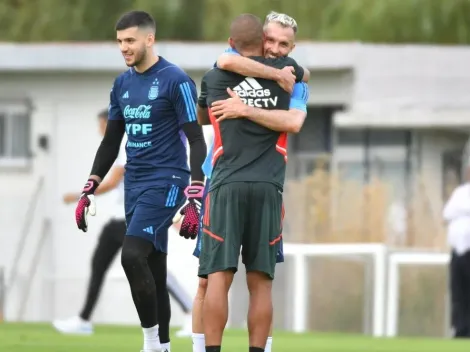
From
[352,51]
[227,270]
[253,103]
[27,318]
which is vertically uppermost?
[352,51]

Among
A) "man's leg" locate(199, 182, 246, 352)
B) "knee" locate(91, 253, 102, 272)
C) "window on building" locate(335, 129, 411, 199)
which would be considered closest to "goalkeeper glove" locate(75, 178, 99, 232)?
"man's leg" locate(199, 182, 246, 352)

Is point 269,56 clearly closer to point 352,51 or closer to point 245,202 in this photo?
point 245,202

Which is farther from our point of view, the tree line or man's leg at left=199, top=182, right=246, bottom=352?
the tree line

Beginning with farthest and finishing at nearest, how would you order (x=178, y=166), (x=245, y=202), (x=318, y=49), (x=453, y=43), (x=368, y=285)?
(x=453, y=43)
(x=318, y=49)
(x=368, y=285)
(x=178, y=166)
(x=245, y=202)

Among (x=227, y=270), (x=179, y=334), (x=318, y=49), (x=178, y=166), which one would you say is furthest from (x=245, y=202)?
(x=318, y=49)

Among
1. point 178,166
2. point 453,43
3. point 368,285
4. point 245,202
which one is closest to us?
point 245,202

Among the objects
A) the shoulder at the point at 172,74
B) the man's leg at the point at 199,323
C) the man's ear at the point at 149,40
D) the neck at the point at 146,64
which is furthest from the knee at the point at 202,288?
the man's ear at the point at 149,40

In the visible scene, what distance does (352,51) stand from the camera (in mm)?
25109

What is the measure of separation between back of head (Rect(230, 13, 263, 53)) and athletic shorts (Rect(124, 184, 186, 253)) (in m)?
1.51

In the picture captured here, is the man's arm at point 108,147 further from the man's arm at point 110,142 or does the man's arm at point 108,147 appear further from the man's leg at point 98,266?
the man's leg at point 98,266

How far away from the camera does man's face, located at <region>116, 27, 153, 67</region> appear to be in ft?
33.4

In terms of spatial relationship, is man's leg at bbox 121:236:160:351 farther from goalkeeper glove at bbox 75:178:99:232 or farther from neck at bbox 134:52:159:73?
neck at bbox 134:52:159:73

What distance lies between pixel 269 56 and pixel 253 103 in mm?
301

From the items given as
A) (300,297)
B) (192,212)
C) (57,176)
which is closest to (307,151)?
(57,176)
